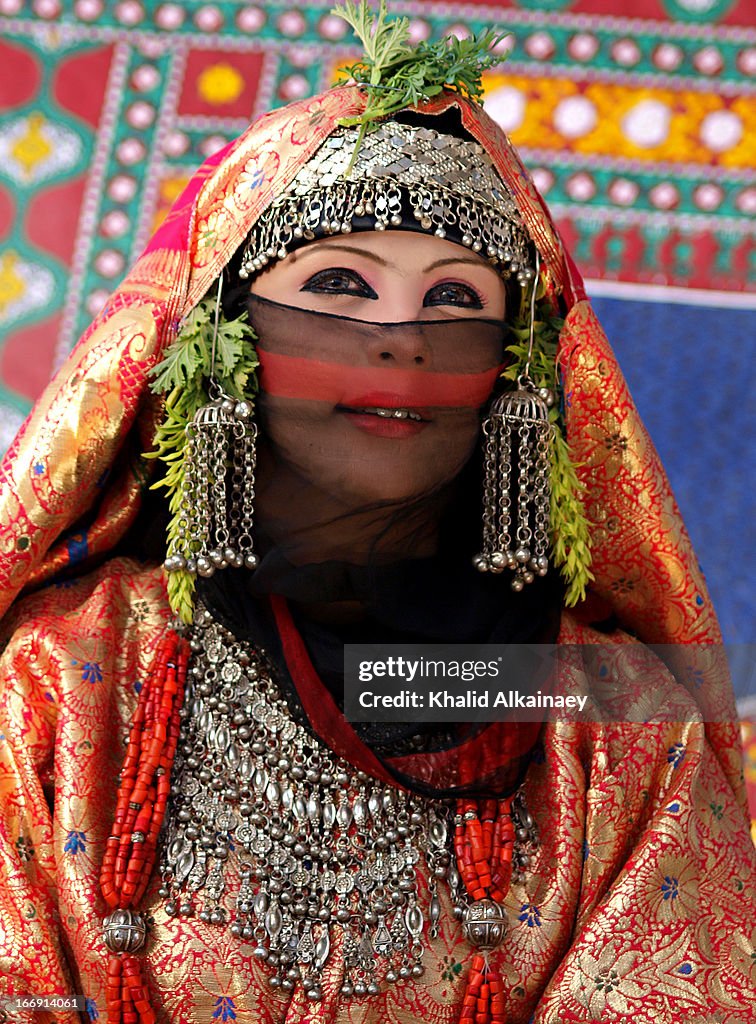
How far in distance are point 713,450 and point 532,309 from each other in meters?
1.15

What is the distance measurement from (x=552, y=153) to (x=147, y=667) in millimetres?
1711

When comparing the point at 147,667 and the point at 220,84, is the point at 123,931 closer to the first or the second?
the point at 147,667

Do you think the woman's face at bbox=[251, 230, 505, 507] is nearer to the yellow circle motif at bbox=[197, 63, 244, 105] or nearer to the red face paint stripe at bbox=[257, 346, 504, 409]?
the red face paint stripe at bbox=[257, 346, 504, 409]

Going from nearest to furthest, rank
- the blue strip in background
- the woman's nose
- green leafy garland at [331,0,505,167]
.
Result: the woman's nose, green leafy garland at [331,0,505,167], the blue strip in background

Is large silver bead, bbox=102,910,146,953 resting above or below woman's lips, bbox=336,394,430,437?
below

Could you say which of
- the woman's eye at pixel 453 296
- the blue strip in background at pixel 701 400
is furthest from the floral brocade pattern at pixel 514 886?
the blue strip in background at pixel 701 400

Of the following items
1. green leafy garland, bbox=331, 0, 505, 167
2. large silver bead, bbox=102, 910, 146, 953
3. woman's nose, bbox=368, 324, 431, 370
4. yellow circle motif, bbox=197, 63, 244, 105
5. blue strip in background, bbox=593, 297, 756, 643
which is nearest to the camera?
large silver bead, bbox=102, 910, 146, 953

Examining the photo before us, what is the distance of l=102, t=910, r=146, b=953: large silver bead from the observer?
1.75m

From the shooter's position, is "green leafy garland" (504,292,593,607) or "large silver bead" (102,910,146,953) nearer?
"large silver bead" (102,910,146,953)

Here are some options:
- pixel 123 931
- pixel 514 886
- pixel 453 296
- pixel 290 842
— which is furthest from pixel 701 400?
pixel 123 931

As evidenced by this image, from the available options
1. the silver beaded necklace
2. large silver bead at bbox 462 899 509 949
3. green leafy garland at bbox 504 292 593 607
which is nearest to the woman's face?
→ green leafy garland at bbox 504 292 593 607

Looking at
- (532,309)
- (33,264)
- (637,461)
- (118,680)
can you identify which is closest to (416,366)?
Result: (532,309)

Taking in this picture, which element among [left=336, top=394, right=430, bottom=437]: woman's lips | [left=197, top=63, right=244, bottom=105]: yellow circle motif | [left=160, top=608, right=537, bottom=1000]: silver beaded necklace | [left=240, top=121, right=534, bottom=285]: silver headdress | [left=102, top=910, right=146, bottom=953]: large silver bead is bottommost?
[left=102, top=910, right=146, bottom=953]: large silver bead

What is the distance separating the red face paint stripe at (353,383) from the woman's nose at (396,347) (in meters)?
0.01
